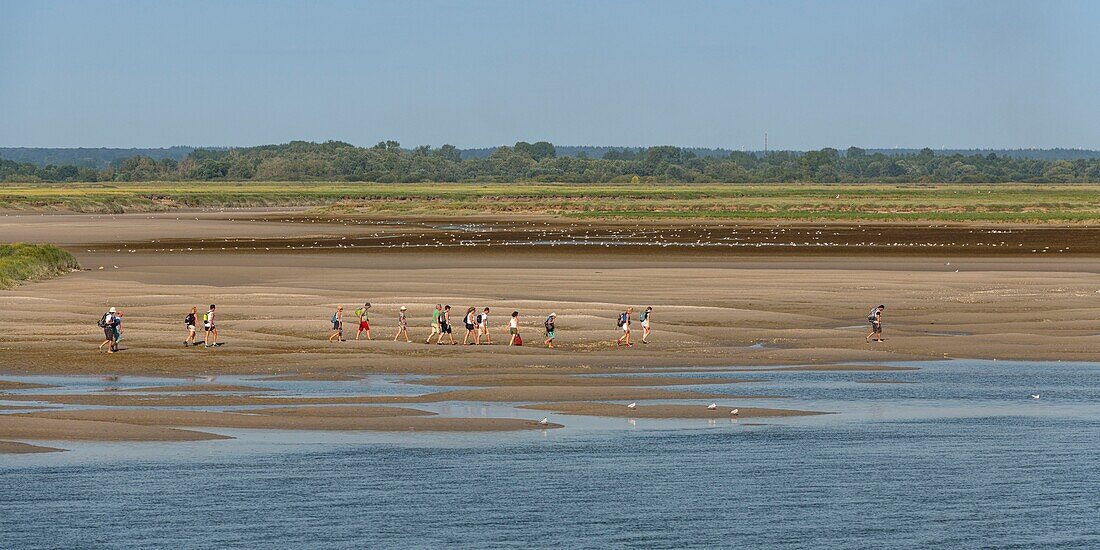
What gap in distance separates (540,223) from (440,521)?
105 metres

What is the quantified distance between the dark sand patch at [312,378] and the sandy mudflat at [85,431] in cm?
642

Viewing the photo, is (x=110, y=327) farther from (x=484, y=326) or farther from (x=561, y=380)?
(x=561, y=380)

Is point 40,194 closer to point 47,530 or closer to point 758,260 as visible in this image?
point 758,260

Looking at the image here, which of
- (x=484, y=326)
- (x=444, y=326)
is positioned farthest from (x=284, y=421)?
(x=484, y=326)

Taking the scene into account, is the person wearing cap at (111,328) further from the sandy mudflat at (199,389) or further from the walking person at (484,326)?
the walking person at (484,326)

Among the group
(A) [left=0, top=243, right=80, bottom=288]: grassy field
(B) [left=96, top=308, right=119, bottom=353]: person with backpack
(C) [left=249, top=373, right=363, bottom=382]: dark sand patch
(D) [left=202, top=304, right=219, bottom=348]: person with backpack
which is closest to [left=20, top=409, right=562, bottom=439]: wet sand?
(C) [left=249, top=373, right=363, bottom=382]: dark sand patch

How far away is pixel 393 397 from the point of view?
104 feet

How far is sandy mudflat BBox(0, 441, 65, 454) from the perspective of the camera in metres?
25.9

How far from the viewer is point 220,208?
176500 mm

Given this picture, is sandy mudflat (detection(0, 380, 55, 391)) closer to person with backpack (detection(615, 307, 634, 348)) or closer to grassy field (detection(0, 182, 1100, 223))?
person with backpack (detection(615, 307, 634, 348))

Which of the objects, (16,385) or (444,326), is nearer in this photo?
(16,385)

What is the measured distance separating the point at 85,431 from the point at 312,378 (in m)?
7.77

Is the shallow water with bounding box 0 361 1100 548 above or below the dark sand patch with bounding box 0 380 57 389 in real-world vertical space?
below

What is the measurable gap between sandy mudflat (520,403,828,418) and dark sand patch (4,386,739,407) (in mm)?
976
